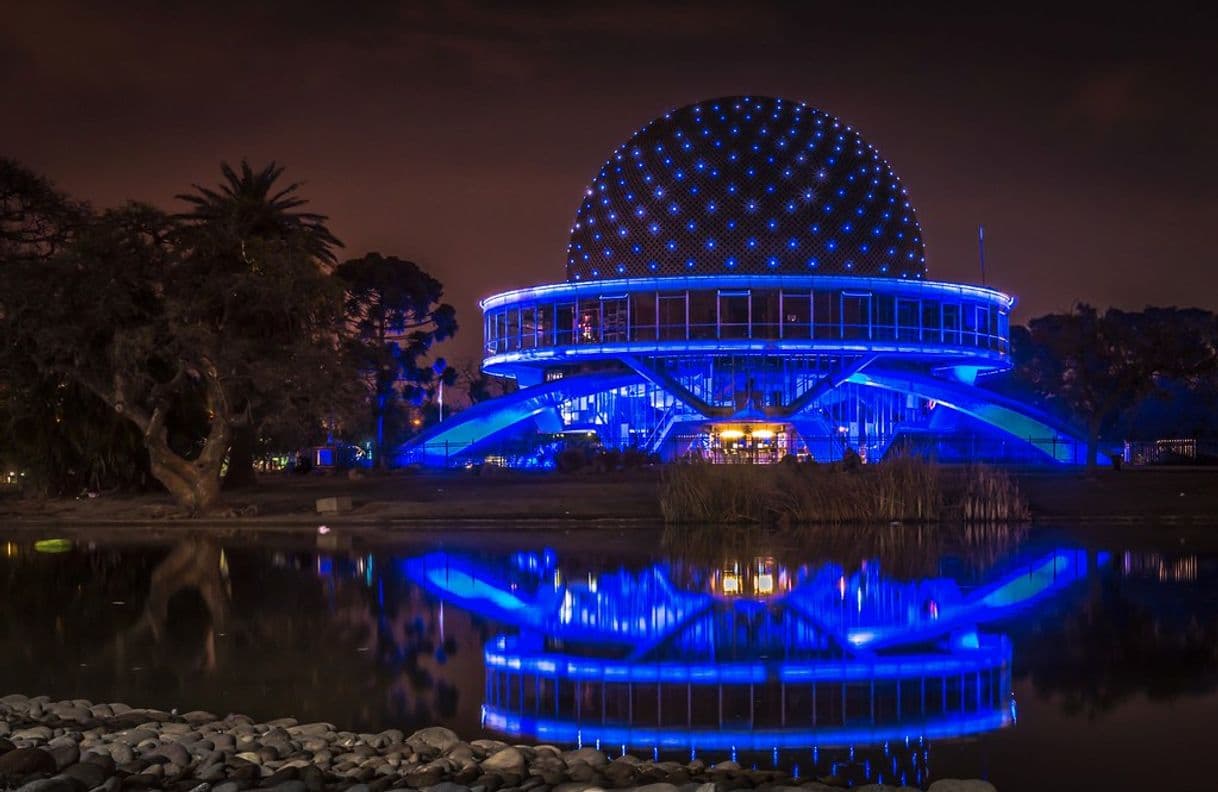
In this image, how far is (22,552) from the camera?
1984 centimetres

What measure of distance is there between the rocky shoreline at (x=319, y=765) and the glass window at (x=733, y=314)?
128 feet

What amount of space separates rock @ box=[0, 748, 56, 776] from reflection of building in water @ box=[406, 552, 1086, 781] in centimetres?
237

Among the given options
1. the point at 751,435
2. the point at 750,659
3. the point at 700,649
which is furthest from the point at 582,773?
the point at 751,435

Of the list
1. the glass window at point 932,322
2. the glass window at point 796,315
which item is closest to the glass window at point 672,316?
the glass window at point 796,315

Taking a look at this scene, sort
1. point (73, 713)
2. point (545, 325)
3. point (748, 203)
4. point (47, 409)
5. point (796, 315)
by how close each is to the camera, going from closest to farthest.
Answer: point (73, 713)
point (47, 409)
point (796, 315)
point (748, 203)
point (545, 325)

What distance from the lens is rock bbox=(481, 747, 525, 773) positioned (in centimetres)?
665

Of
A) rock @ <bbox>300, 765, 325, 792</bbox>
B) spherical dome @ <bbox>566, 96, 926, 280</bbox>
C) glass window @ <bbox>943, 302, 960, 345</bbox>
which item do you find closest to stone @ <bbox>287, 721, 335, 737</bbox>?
rock @ <bbox>300, 765, 325, 792</bbox>

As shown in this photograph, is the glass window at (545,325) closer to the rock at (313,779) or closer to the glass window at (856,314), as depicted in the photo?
the glass window at (856,314)

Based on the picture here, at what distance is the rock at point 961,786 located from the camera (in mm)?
6156

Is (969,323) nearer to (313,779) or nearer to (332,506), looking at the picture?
(332,506)

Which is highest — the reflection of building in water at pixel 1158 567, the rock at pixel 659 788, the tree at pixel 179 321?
the tree at pixel 179 321

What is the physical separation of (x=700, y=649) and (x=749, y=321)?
36.2m

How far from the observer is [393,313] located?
47156 mm

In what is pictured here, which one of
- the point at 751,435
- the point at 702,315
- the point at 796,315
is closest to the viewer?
the point at 751,435
